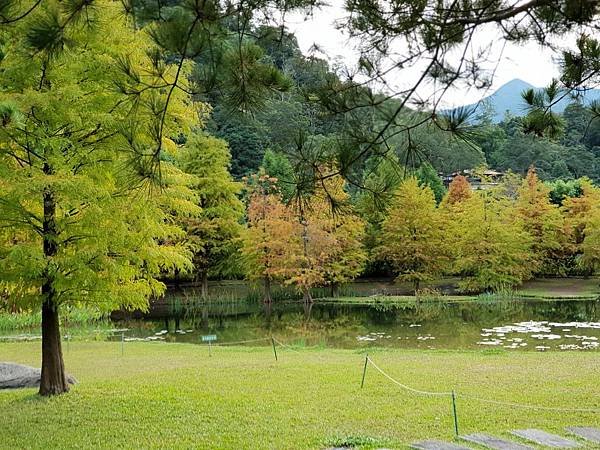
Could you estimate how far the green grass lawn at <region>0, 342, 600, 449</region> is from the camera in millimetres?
5797

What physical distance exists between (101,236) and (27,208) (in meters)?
1.16

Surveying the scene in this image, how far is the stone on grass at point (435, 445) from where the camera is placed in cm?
505

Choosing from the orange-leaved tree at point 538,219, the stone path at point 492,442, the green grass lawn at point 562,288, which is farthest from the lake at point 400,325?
the stone path at point 492,442

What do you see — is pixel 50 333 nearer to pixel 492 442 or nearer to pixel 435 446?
pixel 435 446

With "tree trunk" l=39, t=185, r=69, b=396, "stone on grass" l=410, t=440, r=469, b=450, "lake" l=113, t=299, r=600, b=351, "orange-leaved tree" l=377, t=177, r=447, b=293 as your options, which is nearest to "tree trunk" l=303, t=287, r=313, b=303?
"lake" l=113, t=299, r=600, b=351

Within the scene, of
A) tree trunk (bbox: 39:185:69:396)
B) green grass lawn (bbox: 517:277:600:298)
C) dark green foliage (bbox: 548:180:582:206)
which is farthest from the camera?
dark green foliage (bbox: 548:180:582:206)

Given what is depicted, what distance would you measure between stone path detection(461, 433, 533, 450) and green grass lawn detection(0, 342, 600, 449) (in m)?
0.23

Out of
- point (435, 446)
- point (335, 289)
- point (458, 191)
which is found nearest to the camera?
point (435, 446)

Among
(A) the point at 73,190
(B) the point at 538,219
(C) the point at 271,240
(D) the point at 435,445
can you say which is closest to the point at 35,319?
→ (C) the point at 271,240

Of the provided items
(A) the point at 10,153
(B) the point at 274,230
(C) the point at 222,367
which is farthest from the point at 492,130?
(B) the point at 274,230

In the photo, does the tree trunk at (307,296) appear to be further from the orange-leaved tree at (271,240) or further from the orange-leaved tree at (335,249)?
the orange-leaved tree at (271,240)

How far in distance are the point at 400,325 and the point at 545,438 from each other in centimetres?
1277

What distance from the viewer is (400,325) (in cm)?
1809

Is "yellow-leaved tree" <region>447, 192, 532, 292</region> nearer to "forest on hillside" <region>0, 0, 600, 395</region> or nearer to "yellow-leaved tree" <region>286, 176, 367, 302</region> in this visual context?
"yellow-leaved tree" <region>286, 176, 367, 302</region>
